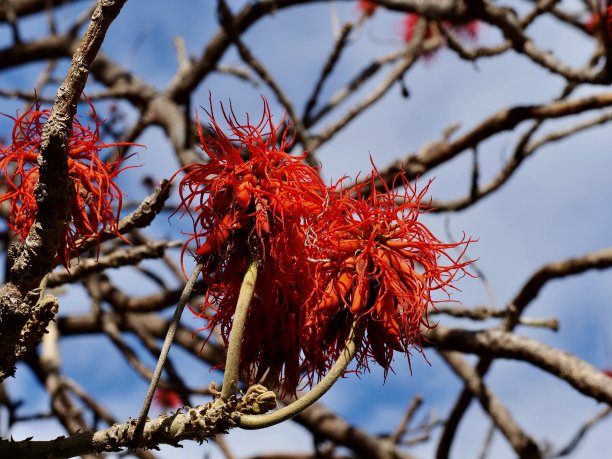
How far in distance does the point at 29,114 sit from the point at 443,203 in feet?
7.49

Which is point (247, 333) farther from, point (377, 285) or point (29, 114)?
point (29, 114)

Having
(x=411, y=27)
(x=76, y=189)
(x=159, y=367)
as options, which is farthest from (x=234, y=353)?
(x=411, y=27)

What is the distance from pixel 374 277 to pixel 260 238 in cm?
25

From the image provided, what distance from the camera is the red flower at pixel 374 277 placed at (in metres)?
1.72

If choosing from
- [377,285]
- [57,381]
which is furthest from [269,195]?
[57,381]

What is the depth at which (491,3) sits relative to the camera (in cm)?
353

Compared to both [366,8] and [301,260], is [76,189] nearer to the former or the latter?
[301,260]

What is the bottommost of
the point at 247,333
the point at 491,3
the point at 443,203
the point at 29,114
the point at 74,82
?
the point at 247,333

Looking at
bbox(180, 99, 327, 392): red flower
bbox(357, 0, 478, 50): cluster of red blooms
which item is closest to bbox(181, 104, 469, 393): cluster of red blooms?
bbox(180, 99, 327, 392): red flower

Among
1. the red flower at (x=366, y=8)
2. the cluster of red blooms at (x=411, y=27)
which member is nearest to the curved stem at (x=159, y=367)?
the cluster of red blooms at (x=411, y=27)

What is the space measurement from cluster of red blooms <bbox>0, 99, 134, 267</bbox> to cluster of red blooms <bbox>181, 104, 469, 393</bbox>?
177mm

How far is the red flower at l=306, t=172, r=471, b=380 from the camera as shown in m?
1.72

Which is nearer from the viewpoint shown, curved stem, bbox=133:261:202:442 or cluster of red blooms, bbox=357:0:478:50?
curved stem, bbox=133:261:202:442

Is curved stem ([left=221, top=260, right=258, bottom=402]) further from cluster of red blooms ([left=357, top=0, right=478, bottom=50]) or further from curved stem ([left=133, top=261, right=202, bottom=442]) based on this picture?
cluster of red blooms ([left=357, top=0, right=478, bottom=50])
